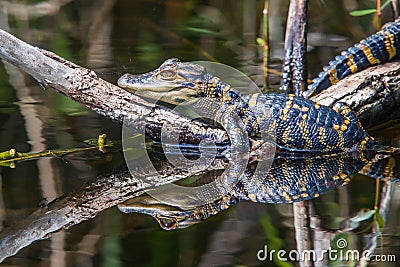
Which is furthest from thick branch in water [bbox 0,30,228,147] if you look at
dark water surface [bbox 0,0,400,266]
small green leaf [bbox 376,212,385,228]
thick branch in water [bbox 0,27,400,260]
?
small green leaf [bbox 376,212,385,228]

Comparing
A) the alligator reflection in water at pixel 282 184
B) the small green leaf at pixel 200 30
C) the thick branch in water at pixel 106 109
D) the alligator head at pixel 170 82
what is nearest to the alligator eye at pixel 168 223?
the alligator reflection in water at pixel 282 184

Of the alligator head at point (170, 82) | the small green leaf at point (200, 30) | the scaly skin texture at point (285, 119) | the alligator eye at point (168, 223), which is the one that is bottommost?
the alligator eye at point (168, 223)

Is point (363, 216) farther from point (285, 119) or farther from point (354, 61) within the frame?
point (354, 61)

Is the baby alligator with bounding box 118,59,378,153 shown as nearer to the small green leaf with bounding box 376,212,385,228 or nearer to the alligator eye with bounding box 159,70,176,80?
the alligator eye with bounding box 159,70,176,80

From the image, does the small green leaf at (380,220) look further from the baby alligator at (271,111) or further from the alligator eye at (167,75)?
the alligator eye at (167,75)

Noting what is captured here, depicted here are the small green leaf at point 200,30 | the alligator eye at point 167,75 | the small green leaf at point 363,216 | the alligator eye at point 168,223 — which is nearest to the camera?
the alligator eye at point 168,223
